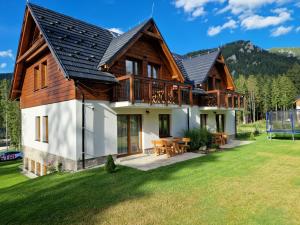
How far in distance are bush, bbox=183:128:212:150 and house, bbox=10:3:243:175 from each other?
0.99 meters

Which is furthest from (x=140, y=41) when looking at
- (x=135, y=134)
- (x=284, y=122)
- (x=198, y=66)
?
(x=284, y=122)

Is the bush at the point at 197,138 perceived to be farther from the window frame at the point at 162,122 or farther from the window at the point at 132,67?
the window at the point at 132,67

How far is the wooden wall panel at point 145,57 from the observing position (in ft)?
39.4

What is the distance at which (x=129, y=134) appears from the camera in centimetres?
1209

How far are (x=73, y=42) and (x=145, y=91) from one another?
178 inches

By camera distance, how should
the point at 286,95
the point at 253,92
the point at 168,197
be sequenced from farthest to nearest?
the point at 253,92
the point at 286,95
the point at 168,197

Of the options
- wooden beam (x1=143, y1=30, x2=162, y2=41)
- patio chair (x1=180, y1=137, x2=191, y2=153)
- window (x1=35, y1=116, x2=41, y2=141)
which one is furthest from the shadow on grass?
wooden beam (x1=143, y1=30, x2=162, y2=41)

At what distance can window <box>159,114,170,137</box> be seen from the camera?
1387 centimetres

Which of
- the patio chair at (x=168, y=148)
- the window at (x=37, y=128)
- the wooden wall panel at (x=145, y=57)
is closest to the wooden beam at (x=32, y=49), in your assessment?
the window at (x=37, y=128)

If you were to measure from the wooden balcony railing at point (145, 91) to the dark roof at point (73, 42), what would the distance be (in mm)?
752

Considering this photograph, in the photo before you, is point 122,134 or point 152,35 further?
point 152,35

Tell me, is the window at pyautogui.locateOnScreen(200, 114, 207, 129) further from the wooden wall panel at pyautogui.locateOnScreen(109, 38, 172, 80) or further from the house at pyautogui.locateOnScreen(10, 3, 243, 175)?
the wooden wall panel at pyautogui.locateOnScreen(109, 38, 172, 80)

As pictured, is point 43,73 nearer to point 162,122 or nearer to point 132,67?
point 132,67

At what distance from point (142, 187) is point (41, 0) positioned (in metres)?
12.9
